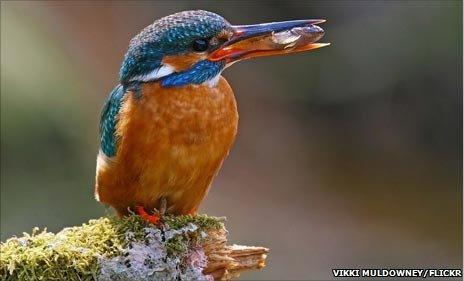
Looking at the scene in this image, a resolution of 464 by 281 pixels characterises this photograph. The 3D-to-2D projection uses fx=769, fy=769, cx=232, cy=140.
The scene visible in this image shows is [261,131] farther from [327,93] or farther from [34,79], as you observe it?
[34,79]

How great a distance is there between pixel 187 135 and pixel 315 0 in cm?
496

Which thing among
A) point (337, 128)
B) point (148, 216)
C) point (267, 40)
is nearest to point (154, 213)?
point (148, 216)

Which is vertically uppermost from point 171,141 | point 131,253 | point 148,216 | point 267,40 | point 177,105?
point 267,40

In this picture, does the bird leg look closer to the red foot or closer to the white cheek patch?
the red foot

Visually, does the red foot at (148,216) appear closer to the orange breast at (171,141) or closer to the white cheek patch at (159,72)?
the orange breast at (171,141)

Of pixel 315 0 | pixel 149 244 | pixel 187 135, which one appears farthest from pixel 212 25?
pixel 315 0

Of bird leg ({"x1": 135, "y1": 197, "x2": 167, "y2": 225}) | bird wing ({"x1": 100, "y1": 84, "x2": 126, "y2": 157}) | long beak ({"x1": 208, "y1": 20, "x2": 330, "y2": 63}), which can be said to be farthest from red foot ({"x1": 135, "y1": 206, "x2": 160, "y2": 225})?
long beak ({"x1": 208, "y1": 20, "x2": 330, "y2": 63})

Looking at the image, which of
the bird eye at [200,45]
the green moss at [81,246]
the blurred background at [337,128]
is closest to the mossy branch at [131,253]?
the green moss at [81,246]

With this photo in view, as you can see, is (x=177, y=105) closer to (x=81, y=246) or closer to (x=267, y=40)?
(x=267, y=40)

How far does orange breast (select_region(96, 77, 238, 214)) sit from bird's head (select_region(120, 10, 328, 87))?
0.06m

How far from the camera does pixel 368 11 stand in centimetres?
760

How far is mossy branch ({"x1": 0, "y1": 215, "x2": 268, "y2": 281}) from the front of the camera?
8.11ft

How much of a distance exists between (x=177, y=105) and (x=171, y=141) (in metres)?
0.14

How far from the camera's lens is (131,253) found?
257cm
